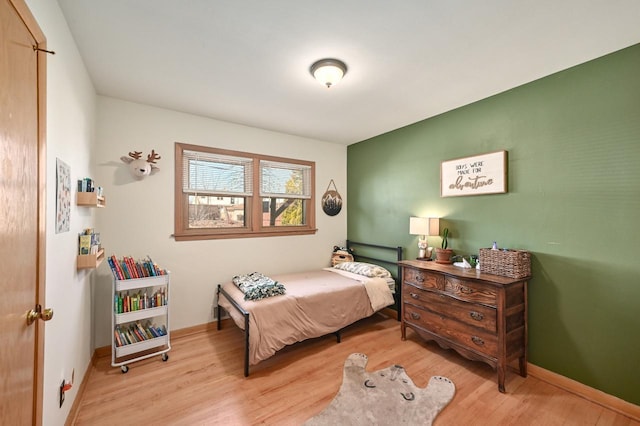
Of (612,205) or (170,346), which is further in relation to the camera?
(170,346)

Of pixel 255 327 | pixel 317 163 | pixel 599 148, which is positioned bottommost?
pixel 255 327

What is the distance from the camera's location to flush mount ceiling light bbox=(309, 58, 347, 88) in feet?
6.78

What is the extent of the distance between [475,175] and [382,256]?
5.47 ft

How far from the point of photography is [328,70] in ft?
6.88

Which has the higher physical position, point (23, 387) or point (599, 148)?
point (599, 148)

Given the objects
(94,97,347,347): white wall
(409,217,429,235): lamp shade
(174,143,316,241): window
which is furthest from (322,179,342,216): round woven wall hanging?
(409,217,429,235): lamp shade

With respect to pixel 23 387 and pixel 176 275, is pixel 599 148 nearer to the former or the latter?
pixel 23 387

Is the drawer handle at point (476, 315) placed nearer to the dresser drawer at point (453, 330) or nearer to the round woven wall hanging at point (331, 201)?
the dresser drawer at point (453, 330)

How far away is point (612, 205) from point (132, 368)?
4.20 m

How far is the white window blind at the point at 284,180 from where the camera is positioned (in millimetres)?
3715

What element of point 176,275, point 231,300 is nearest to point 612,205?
point 231,300

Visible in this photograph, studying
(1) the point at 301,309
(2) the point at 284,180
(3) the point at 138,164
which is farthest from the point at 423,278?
(3) the point at 138,164

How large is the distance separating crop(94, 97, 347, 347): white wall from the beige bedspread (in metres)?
0.34

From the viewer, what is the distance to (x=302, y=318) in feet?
8.75
